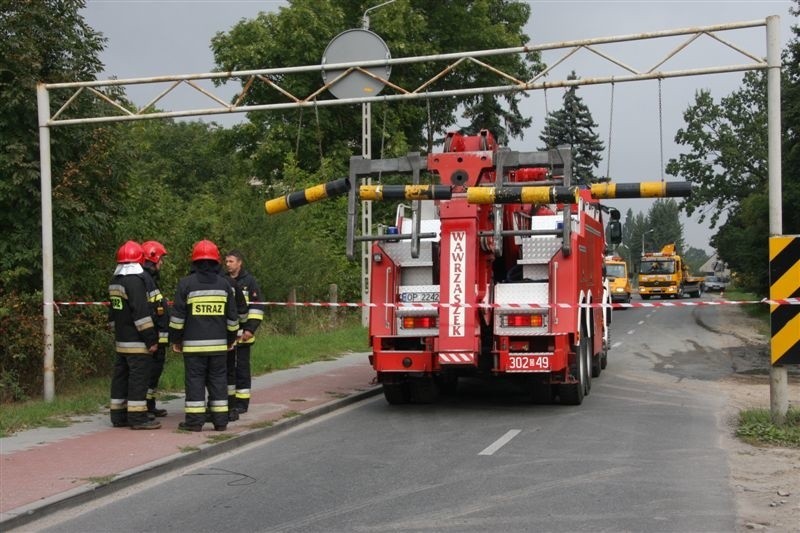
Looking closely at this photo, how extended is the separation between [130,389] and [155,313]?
2.96 ft

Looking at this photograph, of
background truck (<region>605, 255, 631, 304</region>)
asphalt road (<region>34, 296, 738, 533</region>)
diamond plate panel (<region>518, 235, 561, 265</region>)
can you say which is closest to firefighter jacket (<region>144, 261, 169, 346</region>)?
asphalt road (<region>34, 296, 738, 533</region>)

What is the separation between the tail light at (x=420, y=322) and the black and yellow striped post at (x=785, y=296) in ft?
13.3

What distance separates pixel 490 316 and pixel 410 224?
185 centimetres

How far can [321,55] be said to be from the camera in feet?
115

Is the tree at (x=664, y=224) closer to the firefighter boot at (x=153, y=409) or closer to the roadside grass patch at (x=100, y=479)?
Answer: the firefighter boot at (x=153, y=409)

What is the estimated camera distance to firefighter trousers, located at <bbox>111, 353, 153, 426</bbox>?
394 inches

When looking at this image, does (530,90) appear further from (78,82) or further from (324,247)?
(324,247)

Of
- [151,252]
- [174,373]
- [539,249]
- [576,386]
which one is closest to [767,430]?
[576,386]

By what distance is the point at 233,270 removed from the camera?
11.2m

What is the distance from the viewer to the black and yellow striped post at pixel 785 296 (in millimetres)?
10297

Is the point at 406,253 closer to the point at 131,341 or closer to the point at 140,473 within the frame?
the point at 131,341

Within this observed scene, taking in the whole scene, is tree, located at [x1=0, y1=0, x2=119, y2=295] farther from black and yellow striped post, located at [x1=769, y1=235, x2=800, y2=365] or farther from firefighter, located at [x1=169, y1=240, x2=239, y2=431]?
black and yellow striped post, located at [x1=769, y1=235, x2=800, y2=365]

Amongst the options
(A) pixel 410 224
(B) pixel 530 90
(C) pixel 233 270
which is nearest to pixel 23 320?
(C) pixel 233 270

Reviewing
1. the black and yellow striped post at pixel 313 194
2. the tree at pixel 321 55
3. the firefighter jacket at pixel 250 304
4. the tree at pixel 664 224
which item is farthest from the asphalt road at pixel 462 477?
the tree at pixel 664 224
